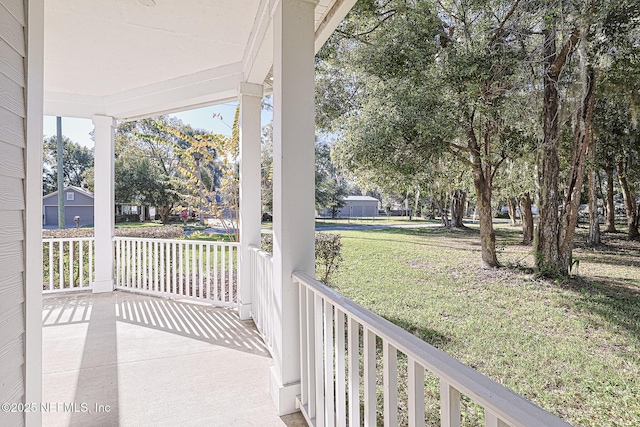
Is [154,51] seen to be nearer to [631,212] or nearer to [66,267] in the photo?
[66,267]

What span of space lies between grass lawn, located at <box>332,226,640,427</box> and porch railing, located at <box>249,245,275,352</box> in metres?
1.36

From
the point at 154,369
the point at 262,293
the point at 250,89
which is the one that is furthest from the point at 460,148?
the point at 154,369

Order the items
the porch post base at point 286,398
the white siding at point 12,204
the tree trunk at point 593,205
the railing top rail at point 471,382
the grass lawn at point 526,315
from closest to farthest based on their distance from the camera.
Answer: the railing top rail at point 471,382
the white siding at point 12,204
the porch post base at point 286,398
the grass lawn at point 526,315
the tree trunk at point 593,205

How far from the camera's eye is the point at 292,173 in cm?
183

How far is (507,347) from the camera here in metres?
3.53

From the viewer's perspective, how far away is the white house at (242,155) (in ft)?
3.12

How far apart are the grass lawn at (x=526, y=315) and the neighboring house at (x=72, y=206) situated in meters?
11.3

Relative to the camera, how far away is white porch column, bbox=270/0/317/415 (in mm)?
1820

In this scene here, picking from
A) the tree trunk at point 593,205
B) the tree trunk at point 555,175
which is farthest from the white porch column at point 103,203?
the tree trunk at point 593,205

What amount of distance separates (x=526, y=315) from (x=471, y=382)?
4.64 metres

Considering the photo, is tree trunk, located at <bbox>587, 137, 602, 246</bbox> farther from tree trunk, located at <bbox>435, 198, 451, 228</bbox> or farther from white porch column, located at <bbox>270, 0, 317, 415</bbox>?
white porch column, located at <bbox>270, 0, 317, 415</bbox>

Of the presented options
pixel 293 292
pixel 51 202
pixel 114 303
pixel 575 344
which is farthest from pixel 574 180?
pixel 51 202

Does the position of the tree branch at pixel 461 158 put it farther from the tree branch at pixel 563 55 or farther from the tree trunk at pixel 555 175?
the tree branch at pixel 563 55

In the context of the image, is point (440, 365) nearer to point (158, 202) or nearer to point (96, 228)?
point (96, 228)
